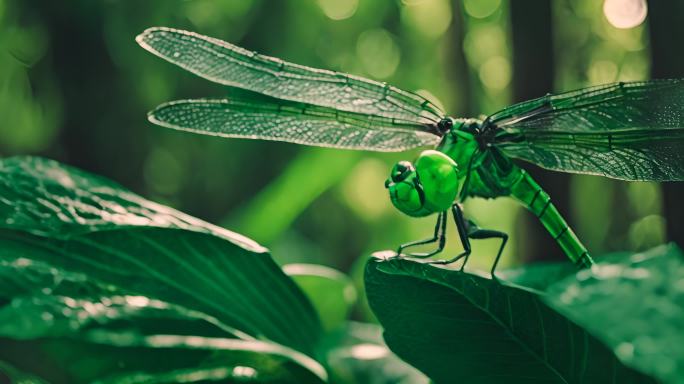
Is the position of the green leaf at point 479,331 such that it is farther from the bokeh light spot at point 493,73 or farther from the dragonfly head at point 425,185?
the bokeh light spot at point 493,73

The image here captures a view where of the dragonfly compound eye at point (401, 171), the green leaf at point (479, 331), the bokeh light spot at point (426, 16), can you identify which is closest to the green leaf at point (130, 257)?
the green leaf at point (479, 331)

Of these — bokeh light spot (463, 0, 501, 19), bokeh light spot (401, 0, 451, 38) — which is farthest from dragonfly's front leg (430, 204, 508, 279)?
bokeh light spot (401, 0, 451, 38)

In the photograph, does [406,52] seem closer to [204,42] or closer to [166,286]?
[204,42]

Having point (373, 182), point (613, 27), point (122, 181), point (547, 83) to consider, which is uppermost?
point (613, 27)

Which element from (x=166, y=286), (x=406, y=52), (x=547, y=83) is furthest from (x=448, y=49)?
(x=166, y=286)

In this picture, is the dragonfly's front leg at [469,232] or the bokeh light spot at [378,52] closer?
the dragonfly's front leg at [469,232]
